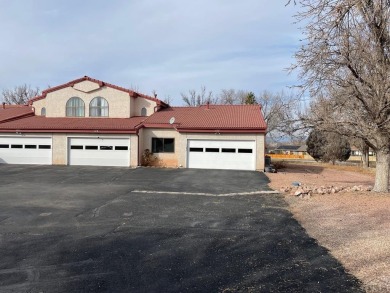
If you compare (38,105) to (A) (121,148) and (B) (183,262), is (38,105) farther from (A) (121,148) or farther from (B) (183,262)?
(B) (183,262)

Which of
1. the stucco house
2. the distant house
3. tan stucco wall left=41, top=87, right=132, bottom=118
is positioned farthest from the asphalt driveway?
the distant house

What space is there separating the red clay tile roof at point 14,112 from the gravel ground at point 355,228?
84.9 feet

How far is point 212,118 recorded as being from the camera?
26.6 meters

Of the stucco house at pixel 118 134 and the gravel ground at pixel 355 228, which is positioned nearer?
the gravel ground at pixel 355 228

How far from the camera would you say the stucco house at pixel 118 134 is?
2405 centimetres

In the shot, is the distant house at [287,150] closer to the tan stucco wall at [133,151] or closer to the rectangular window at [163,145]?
the rectangular window at [163,145]

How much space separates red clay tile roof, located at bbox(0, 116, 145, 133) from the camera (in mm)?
24594

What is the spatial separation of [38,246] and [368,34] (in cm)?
1149

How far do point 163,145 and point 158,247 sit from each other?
1971 centimetres

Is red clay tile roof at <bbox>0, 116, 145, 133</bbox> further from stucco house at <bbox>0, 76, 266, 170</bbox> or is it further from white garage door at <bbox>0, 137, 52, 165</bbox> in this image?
white garage door at <bbox>0, 137, 52, 165</bbox>

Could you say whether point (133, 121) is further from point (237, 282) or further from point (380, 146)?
point (237, 282)

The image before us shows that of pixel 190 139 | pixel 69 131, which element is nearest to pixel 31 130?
pixel 69 131

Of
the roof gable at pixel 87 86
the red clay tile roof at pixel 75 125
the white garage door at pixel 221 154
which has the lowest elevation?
the white garage door at pixel 221 154

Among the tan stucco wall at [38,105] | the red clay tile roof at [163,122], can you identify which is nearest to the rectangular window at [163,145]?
the red clay tile roof at [163,122]
